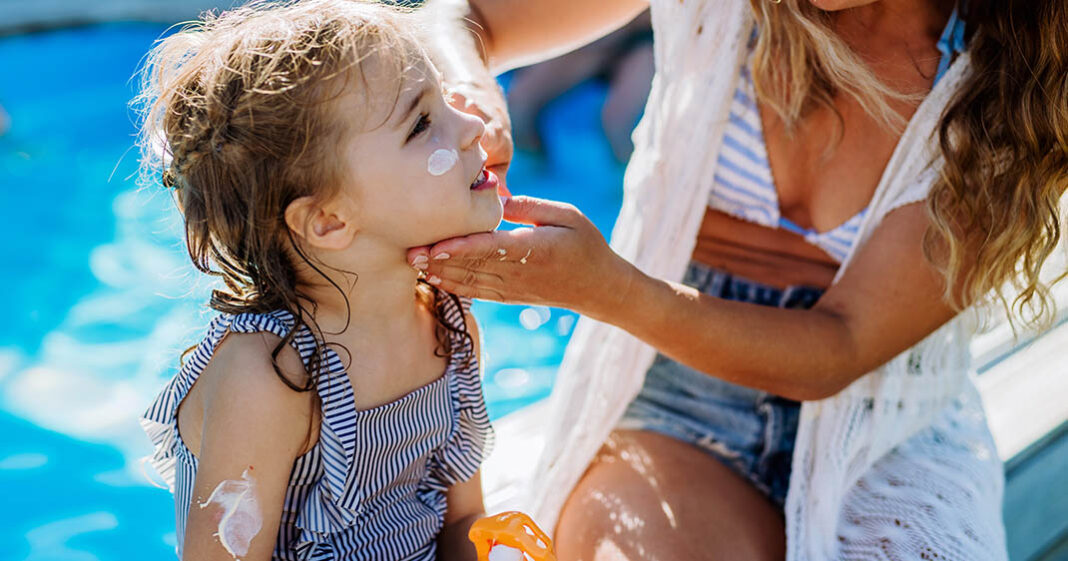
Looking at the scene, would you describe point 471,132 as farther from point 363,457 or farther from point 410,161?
point 363,457

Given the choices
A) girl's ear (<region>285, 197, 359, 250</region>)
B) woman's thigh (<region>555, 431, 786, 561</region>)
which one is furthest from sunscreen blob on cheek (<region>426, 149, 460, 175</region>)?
woman's thigh (<region>555, 431, 786, 561</region>)

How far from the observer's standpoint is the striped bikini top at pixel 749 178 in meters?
1.76

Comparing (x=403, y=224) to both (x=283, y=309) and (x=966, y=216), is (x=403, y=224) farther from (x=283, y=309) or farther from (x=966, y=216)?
(x=966, y=216)

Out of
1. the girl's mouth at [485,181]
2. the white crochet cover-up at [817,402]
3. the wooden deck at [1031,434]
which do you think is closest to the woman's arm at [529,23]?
the white crochet cover-up at [817,402]

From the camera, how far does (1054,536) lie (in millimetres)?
2383

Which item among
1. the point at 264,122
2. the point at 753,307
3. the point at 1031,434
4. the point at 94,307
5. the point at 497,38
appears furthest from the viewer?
the point at 94,307

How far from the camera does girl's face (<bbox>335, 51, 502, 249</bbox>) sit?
1.18 m

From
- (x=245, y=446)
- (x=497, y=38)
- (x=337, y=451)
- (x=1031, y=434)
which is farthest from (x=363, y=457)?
(x=1031, y=434)

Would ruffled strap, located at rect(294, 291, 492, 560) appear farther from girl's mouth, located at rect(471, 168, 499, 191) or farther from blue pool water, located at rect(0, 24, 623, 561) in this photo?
blue pool water, located at rect(0, 24, 623, 561)

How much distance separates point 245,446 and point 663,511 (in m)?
0.71

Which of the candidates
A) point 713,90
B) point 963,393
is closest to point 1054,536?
point 963,393

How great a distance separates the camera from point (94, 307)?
4297 millimetres

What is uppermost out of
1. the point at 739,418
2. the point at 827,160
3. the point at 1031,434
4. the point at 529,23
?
the point at 529,23

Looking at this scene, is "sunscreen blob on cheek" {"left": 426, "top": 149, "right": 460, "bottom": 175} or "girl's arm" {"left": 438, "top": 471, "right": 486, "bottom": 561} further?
"girl's arm" {"left": 438, "top": 471, "right": 486, "bottom": 561}
